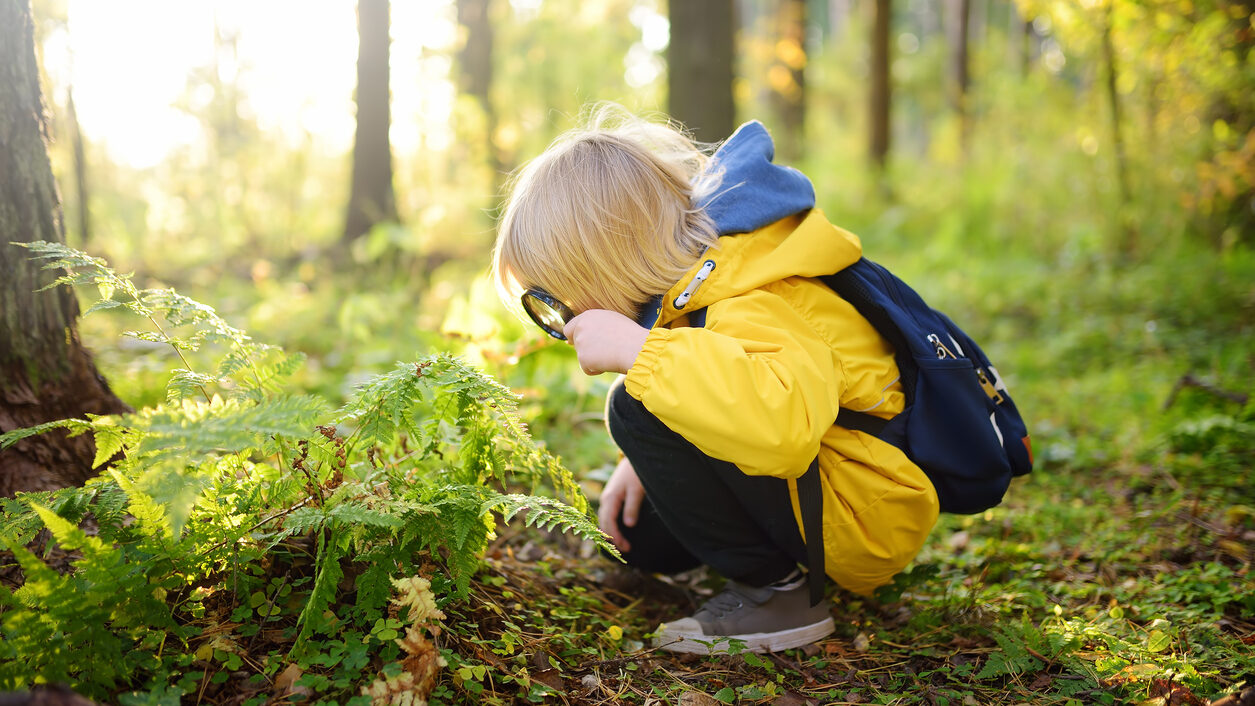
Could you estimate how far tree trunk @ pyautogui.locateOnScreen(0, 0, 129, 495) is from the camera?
2.08 metres

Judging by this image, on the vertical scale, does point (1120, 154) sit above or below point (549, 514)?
above

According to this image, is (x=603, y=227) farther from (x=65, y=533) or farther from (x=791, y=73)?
(x=791, y=73)

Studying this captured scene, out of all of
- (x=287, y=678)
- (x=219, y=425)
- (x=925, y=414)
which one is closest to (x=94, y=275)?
(x=219, y=425)

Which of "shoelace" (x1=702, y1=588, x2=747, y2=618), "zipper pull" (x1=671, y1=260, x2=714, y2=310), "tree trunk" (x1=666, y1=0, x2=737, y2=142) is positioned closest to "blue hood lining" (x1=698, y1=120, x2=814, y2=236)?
"zipper pull" (x1=671, y1=260, x2=714, y2=310)

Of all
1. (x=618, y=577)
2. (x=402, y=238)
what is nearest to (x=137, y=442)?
(x=618, y=577)

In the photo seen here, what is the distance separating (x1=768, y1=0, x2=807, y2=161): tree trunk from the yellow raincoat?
1080cm

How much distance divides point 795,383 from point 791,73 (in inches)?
499

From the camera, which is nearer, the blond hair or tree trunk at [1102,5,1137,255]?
the blond hair

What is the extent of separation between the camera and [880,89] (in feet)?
38.1

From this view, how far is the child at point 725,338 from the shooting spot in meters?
1.81

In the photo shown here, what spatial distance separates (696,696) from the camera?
1.83 m

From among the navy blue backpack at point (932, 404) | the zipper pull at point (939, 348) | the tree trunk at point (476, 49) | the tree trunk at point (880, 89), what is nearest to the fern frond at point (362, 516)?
the navy blue backpack at point (932, 404)

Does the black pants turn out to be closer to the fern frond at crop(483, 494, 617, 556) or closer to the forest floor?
the forest floor

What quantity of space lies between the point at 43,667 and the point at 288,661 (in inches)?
16.1
